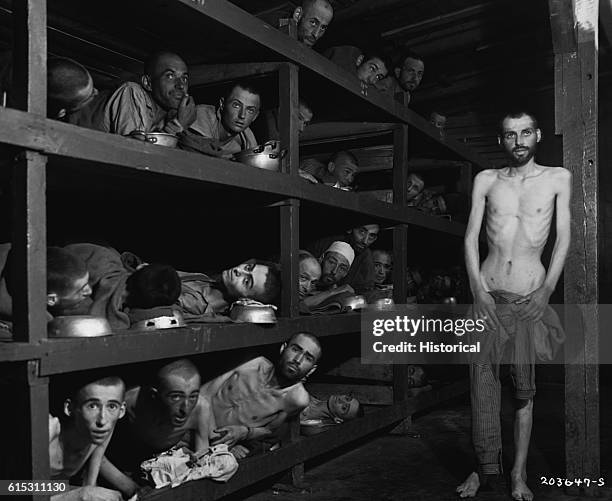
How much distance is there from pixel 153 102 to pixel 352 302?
90.9 inches

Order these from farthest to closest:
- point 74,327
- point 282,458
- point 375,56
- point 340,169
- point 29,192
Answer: point 340,169 < point 375,56 < point 282,458 < point 74,327 < point 29,192

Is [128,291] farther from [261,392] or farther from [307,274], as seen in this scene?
[307,274]

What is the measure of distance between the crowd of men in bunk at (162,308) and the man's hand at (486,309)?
1081 mm

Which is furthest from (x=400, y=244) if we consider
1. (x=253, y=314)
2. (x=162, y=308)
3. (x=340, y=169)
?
(x=162, y=308)

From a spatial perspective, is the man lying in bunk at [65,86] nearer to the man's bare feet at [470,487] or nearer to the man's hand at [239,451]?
the man's hand at [239,451]

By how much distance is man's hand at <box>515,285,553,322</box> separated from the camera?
4.57 meters

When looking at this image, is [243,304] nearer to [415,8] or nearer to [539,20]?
[415,8]

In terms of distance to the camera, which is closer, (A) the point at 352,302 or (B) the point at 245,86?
(B) the point at 245,86

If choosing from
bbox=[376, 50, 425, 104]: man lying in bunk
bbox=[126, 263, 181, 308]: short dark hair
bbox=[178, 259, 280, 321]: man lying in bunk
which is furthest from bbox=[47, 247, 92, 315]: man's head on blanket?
bbox=[376, 50, 425, 104]: man lying in bunk

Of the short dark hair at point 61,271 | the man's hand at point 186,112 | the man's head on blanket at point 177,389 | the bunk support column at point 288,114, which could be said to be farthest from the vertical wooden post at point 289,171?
the short dark hair at point 61,271

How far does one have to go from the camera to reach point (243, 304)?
180 inches

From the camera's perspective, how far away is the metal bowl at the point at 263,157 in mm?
4570

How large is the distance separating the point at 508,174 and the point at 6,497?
3530 mm

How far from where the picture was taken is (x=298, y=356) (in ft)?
15.5
